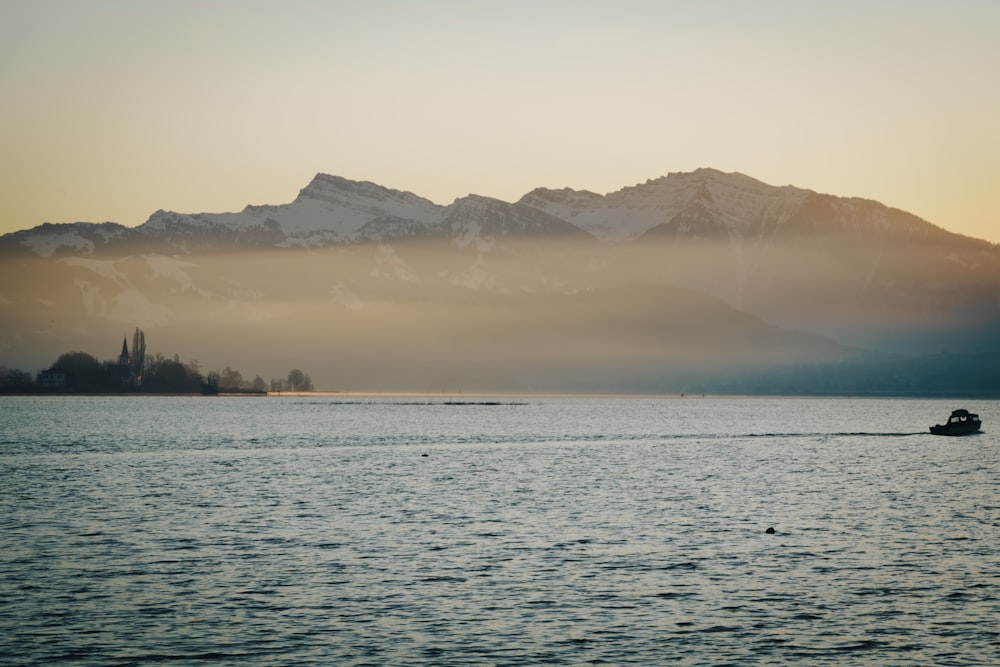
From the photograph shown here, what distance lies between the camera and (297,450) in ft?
605

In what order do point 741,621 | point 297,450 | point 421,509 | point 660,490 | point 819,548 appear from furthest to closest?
point 297,450
point 660,490
point 421,509
point 819,548
point 741,621

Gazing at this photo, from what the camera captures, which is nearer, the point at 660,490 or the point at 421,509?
the point at 421,509

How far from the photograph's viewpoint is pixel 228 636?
4425 cm

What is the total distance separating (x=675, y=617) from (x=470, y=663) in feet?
37.6

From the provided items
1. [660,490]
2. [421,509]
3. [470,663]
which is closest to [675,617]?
[470,663]

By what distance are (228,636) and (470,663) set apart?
1038 centimetres

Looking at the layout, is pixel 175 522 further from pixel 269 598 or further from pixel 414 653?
pixel 414 653

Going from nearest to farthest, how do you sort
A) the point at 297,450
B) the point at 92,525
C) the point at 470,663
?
the point at 470,663 → the point at 92,525 → the point at 297,450

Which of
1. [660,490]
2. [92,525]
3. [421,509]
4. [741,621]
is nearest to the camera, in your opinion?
[741,621]

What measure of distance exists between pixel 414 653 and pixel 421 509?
49.3 meters

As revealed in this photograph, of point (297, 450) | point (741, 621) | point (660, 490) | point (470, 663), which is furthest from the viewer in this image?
point (297, 450)

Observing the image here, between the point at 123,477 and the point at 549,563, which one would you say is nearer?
the point at 549,563

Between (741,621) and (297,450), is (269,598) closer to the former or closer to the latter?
(741,621)

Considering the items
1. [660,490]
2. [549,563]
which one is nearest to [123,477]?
[660,490]
